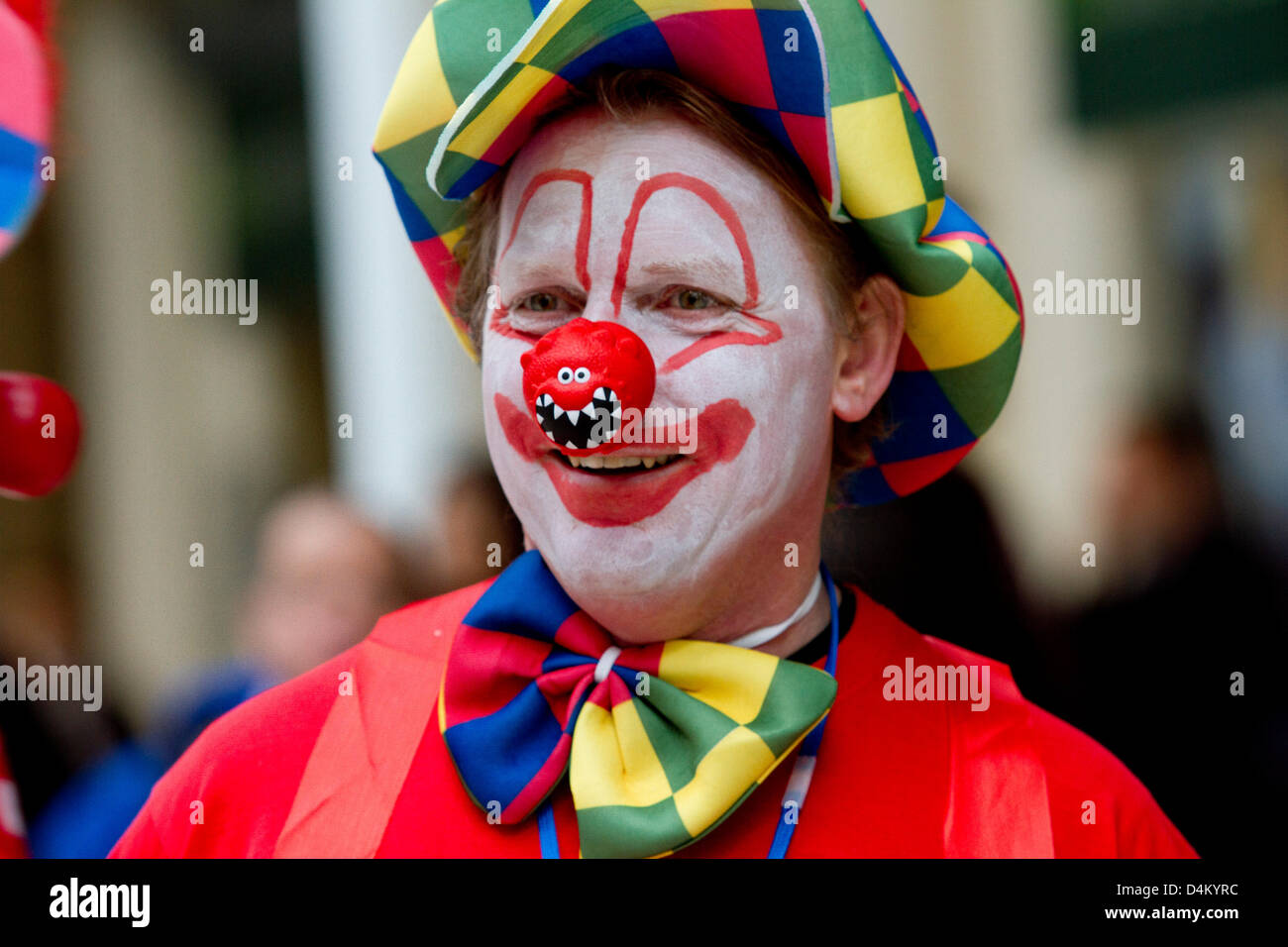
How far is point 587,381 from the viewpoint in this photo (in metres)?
1.40

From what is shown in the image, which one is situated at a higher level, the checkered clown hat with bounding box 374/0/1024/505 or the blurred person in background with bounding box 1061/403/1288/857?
the checkered clown hat with bounding box 374/0/1024/505

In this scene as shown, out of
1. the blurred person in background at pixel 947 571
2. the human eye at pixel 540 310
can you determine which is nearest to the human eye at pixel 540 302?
the human eye at pixel 540 310

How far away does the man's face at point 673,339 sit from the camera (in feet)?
4.95

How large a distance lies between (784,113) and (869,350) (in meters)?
0.32

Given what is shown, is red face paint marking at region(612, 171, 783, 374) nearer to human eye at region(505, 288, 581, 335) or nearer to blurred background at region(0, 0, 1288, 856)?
human eye at region(505, 288, 581, 335)

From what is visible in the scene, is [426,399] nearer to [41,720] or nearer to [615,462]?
[41,720]

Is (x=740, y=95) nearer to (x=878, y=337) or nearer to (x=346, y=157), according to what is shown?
(x=878, y=337)

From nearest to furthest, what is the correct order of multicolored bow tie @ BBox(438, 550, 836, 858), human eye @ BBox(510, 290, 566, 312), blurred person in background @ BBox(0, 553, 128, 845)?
multicolored bow tie @ BBox(438, 550, 836, 858) < human eye @ BBox(510, 290, 566, 312) < blurred person in background @ BBox(0, 553, 128, 845)

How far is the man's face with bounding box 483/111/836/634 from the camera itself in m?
1.51

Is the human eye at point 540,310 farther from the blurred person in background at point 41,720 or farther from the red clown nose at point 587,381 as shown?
the blurred person in background at point 41,720

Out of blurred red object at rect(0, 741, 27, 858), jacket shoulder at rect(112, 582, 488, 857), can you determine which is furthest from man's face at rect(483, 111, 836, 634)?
blurred red object at rect(0, 741, 27, 858)

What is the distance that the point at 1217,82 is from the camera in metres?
3.99
